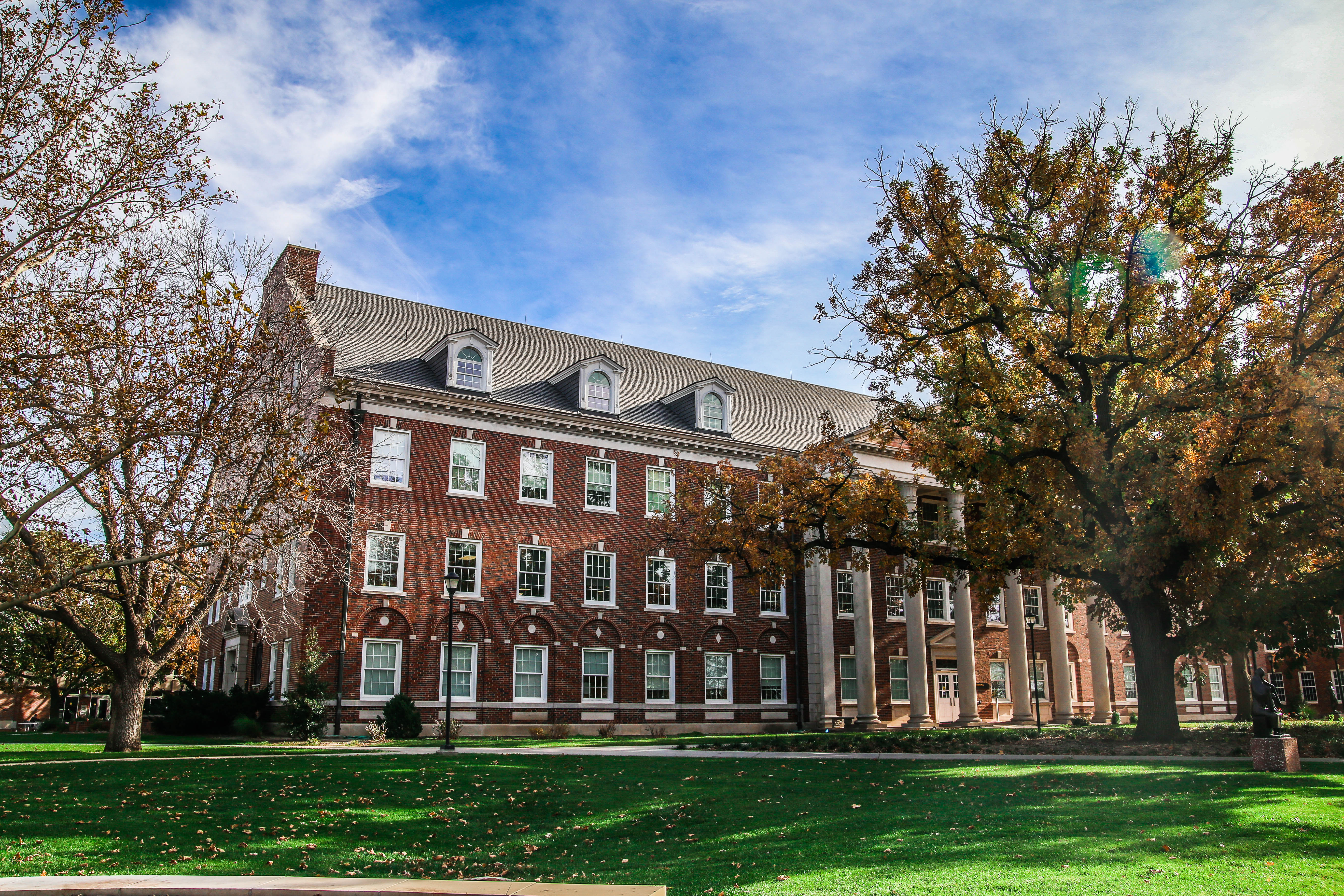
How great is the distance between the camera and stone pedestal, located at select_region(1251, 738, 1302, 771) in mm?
14133

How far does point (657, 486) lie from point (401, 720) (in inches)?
513

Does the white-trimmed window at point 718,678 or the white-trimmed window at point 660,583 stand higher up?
the white-trimmed window at point 660,583

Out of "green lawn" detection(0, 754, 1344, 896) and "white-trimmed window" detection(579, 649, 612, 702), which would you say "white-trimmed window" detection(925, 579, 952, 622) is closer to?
"white-trimmed window" detection(579, 649, 612, 702)

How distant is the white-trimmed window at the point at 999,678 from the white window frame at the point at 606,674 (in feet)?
58.4

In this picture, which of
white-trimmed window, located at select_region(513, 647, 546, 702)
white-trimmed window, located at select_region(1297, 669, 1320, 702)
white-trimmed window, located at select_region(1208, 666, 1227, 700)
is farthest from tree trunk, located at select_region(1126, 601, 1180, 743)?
white-trimmed window, located at select_region(1297, 669, 1320, 702)

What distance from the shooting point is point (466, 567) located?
105 ft

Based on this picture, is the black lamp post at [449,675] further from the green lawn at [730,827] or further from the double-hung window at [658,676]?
the double-hung window at [658,676]

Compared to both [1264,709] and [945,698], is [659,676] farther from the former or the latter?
[1264,709]

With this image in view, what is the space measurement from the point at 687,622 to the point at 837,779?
21.6 m

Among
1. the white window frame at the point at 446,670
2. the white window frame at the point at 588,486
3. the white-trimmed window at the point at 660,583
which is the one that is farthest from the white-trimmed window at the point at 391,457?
the white-trimmed window at the point at 660,583

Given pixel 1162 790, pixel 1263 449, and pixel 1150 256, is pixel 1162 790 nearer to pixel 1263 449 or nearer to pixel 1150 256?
pixel 1263 449

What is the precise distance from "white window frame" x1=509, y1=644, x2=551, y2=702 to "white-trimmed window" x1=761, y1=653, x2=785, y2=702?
8.97 metres

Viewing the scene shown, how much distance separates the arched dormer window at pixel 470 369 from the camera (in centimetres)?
3316

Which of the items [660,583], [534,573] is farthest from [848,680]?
[534,573]
